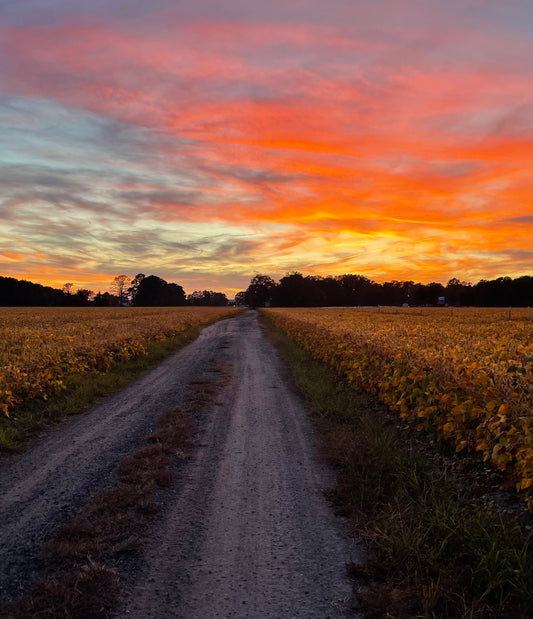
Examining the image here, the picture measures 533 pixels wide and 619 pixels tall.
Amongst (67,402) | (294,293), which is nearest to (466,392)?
(67,402)

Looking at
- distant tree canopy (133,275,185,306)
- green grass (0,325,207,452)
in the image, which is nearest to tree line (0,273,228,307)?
distant tree canopy (133,275,185,306)

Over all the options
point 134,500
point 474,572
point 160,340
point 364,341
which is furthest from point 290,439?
point 160,340

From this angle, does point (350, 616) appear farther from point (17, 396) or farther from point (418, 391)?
point (17, 396)

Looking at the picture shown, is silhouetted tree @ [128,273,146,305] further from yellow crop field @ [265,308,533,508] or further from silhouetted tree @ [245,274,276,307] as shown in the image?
yellow crop field @ [265,308,533,508]

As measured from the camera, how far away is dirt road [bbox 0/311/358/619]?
122 inches

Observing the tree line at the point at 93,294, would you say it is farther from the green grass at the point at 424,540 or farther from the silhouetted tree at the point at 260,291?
the green grass at the point at 424,540

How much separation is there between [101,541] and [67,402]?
6081mm

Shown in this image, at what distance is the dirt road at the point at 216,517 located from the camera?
3098 millimetres

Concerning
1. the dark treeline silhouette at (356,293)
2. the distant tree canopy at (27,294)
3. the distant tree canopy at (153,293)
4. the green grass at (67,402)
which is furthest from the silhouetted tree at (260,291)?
the green grass at (67,402)

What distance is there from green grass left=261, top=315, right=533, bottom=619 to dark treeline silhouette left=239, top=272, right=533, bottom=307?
127 metres

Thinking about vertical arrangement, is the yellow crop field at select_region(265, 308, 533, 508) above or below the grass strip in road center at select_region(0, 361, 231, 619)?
above

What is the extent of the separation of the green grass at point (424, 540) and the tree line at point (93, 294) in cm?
13803

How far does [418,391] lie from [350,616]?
443 cm

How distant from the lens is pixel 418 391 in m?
6.78
